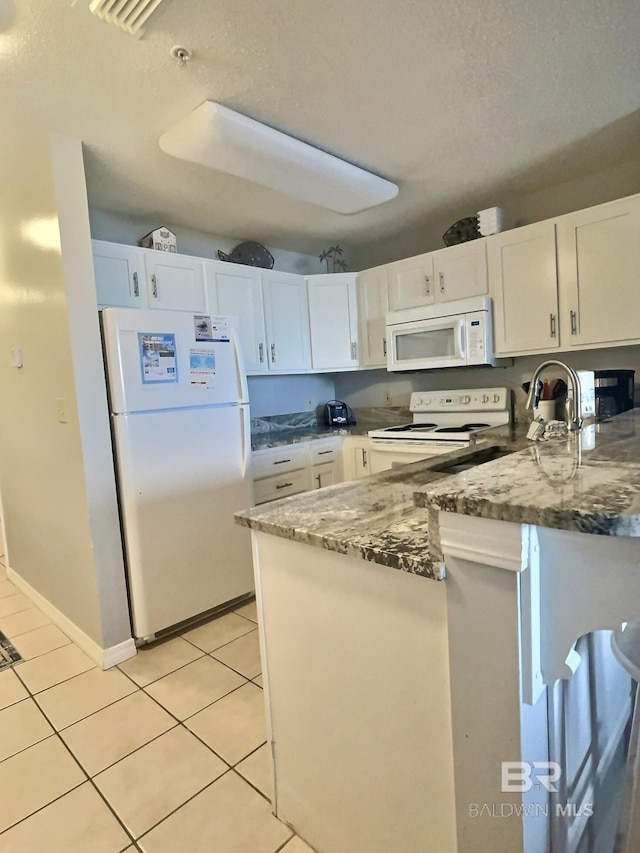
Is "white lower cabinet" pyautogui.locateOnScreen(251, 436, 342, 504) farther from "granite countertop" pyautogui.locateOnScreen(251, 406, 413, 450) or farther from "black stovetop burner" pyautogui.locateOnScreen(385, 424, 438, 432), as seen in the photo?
"black stovetop burner" pyautogui.locateOnScreen(385, 424, 438, 432)

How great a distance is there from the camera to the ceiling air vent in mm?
1341

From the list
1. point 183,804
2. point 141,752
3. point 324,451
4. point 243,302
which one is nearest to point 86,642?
point 141,752

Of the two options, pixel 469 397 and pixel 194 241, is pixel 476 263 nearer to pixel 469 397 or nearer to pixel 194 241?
pixel 469 397

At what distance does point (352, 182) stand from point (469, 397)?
1643 millimetres

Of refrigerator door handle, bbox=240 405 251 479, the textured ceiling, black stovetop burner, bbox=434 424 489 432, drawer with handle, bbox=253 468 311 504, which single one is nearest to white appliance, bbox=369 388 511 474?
black stovetop burner, bbox=434 424 489 432

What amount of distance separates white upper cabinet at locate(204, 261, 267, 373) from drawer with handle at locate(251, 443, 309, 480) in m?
0.61

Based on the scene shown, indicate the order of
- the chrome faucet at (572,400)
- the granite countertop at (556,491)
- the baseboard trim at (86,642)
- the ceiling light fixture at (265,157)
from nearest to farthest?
the granite countertop at (556,491) < the chrome faucet at (572,400) < the ceiling light fixture at (265,157) < the baseboard trim at (86,642)

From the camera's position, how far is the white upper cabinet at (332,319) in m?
3.61

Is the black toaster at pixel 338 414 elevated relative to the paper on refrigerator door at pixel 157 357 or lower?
lower

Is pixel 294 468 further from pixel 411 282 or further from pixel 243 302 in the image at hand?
pixel 411 282

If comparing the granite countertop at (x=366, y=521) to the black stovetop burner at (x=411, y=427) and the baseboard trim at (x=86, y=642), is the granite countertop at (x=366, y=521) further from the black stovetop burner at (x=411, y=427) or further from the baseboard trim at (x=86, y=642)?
the black stovetop burner at (x=411, y=427)

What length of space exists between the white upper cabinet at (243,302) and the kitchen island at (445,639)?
2025 millimetres

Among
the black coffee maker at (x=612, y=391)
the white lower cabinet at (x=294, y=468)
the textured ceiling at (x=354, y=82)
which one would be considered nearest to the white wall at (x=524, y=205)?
the textured ceiling at (x=354, y=82)

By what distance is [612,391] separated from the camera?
2.38 m
